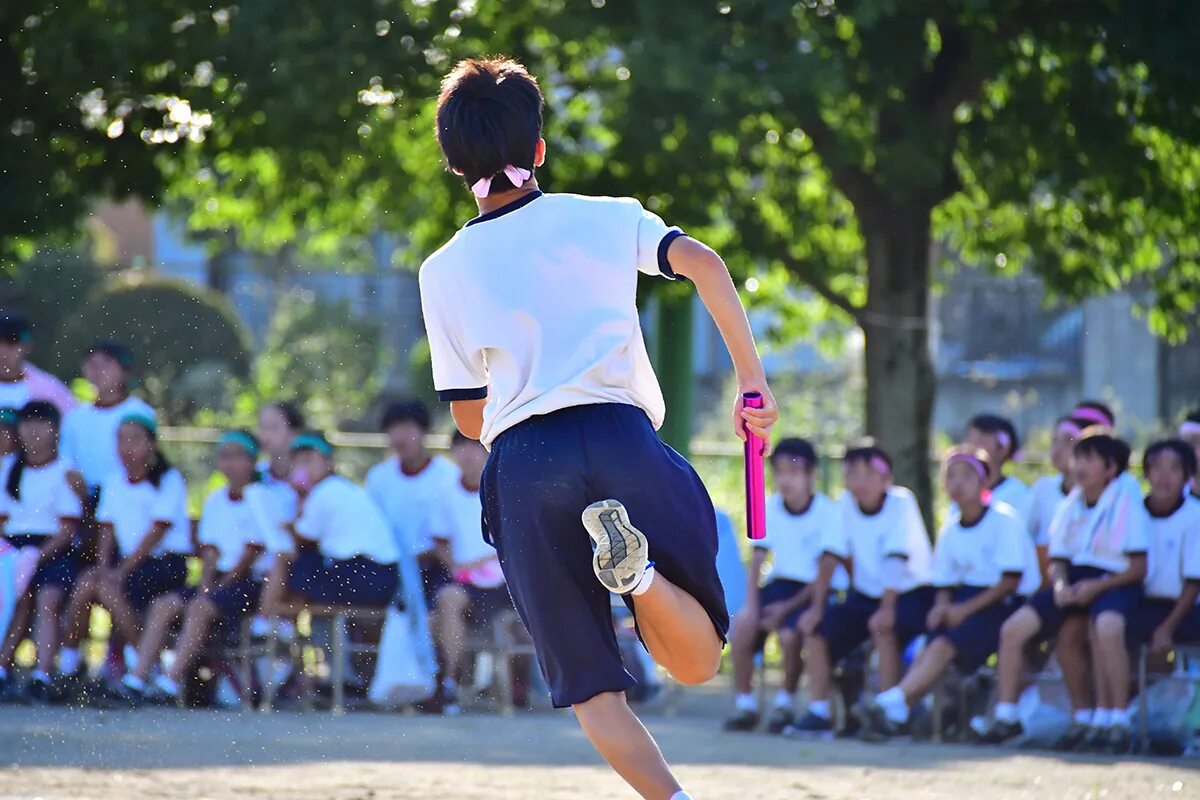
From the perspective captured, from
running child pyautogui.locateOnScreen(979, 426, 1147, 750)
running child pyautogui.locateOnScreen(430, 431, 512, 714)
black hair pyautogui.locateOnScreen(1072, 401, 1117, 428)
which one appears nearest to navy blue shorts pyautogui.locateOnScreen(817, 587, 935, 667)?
running child pyautogui.locateOnScreen(979, 426, 1147, 750)

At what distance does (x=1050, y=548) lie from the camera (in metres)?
8.32

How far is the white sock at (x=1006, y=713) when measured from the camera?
8172 mm

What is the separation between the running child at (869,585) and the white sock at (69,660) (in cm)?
372

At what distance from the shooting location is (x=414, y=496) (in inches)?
376

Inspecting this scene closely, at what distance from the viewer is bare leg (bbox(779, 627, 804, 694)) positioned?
883 cm

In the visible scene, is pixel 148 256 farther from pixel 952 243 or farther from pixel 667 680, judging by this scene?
pixel 667 680

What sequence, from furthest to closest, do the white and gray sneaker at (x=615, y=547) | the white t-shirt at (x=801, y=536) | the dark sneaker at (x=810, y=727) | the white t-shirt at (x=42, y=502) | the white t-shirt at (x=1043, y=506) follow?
the white t-shirt at (x=42, y=502) → the white t-shirt at (x=1043, y=506) → the white t-shirt at (x=801, y=536) → the dark sneaker at (x=810, y=727) → the white and gray sneaker at (x=615, y=547)

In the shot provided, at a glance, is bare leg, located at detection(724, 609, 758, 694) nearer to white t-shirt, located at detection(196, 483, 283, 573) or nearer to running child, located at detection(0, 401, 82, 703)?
white t-shirt, located at detection(196, 483, 283, 573)

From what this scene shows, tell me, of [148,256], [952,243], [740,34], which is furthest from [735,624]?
[148,256]

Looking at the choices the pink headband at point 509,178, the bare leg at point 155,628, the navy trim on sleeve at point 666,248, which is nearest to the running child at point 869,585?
the bare leg at point 155,628

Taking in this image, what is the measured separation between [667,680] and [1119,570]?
265 cm

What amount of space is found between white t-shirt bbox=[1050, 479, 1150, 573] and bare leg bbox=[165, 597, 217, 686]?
415 centimetres

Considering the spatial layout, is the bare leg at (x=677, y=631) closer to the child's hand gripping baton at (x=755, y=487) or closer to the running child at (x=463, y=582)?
the child's hand gripping baton at (x=755, y=487)

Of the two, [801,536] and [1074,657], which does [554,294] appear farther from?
[801,536]
